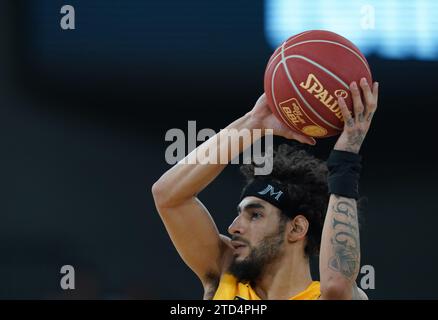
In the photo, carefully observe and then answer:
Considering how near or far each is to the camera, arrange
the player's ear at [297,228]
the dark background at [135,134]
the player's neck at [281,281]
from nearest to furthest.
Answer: the player's neck at [281,281]
the player's ear at [297,228]
the dark background at [135,134]

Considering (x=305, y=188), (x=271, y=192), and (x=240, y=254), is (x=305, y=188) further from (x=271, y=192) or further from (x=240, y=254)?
(x=240, y=254)

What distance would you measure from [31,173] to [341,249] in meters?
4.26

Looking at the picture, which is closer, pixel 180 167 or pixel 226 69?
pixel 180 167

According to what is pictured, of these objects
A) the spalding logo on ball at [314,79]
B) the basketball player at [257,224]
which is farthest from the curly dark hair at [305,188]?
the spalding logo on ball at [314,79]

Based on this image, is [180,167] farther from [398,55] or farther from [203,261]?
[398,55]

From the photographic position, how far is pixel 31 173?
23.5ft

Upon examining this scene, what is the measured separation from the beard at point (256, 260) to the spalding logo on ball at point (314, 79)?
634 mm

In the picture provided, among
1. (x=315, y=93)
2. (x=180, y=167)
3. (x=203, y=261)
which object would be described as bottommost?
(x=203, y=261)

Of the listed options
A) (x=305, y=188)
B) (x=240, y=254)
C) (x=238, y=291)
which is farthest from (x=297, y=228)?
(x=238, y=291)

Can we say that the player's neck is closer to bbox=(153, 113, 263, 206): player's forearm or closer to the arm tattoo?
bbox=(153, 113, 263, 206): player's forearm

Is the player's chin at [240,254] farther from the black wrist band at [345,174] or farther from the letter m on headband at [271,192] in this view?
the black wrist band at [345,174]

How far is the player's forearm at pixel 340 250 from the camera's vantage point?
342 cm

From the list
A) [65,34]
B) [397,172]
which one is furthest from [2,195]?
[397,172]
